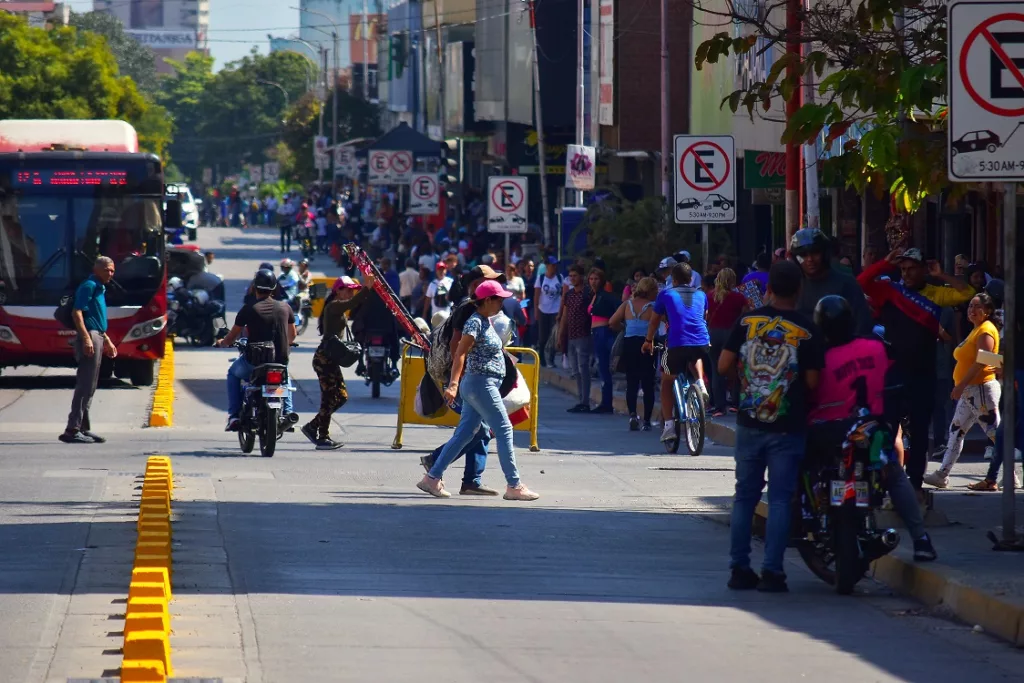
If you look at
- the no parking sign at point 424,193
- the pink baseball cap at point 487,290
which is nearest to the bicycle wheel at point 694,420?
the pink baseball cap at point 487,290

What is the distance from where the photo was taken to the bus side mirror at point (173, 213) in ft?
82.1

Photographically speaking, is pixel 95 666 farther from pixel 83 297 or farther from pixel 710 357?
pixel 710 357

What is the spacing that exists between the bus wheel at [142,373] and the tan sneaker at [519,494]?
13.8m

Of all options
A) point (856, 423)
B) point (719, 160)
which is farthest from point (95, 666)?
point (719, 160)

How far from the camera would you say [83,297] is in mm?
17906

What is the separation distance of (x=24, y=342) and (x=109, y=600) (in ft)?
55.5

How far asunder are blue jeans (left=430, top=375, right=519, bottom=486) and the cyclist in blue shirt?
4.63 metres

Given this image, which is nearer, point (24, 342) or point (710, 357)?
point (710, 357)

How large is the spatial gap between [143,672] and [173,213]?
18.5 m

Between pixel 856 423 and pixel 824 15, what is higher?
pixel 824 15

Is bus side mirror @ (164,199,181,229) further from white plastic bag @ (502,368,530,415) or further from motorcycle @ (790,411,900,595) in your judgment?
motorcycle @ (790,411,900,595)

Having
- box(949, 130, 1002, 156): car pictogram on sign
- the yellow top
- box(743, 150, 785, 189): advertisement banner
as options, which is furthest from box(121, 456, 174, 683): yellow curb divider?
box(743, 150, 785, 189): advertisement banner

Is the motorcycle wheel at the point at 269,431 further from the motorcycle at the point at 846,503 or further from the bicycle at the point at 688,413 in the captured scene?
the motorcycle at the point at 846,503

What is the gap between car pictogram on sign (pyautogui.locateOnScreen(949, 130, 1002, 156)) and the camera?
33.3ft
